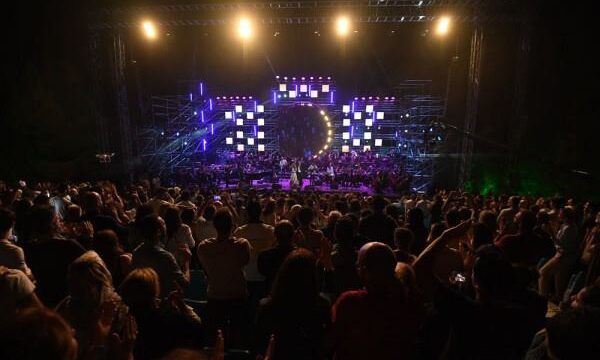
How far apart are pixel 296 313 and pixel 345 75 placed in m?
23.1

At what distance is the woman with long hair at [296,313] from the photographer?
2160 mm

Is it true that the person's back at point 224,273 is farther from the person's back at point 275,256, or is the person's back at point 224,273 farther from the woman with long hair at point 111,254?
the woman with long hair at point 111,254

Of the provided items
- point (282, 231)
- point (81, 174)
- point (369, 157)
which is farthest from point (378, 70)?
point (282, 231)

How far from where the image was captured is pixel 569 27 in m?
14.7

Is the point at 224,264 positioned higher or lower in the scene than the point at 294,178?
higher

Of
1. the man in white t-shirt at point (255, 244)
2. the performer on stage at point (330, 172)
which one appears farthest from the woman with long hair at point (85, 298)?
the performer on stage at point (330, 172)

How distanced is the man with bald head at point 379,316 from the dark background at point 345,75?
1228cm

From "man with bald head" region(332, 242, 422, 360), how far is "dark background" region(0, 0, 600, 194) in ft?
40.3

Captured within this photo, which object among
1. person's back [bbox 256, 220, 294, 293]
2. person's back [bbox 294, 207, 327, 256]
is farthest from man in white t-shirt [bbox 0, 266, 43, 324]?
person's back [bbox 294, 207, 327, 256]

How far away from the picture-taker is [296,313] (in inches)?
84.8

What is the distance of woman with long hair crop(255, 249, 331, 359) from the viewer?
216cm

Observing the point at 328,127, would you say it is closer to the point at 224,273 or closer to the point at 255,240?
the point at 255,240

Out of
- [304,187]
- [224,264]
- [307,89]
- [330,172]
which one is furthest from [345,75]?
[224,264]

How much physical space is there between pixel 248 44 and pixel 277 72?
8.02 ft
